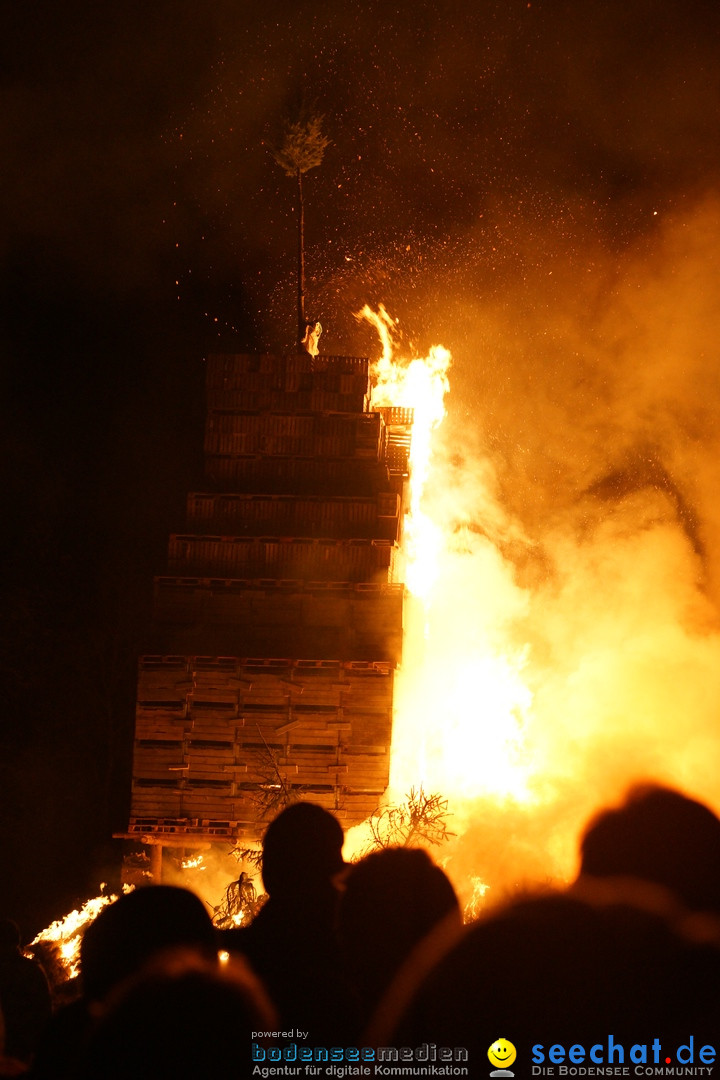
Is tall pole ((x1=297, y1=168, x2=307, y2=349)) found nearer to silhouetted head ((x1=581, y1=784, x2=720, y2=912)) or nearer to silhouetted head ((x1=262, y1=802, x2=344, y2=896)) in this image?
silhouetted head ((x1=262, y1=802, x2=344, y2=896))

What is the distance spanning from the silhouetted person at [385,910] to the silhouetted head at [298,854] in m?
0.14

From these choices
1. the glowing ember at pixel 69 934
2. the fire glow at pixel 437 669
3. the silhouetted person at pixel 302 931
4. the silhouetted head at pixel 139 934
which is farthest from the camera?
the fire glow at pixel 437 669

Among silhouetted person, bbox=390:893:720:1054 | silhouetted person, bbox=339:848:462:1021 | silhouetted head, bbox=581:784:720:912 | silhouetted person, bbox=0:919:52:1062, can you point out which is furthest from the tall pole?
silhouetted person, bbox=390:893:720:1054

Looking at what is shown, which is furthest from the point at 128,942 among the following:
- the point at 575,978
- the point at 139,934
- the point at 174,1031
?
the point at 575,978

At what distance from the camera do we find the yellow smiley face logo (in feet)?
8.31

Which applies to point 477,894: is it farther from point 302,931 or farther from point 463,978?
point 463,978

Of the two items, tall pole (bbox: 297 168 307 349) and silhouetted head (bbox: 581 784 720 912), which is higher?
tall pole (bbox: 297 168 307 349)

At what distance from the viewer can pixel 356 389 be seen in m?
16.2

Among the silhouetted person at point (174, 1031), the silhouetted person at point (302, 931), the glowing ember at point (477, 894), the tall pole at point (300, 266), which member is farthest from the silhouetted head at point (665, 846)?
the tall pole at point (300, 266)

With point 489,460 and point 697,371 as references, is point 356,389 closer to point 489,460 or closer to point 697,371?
point 489,460

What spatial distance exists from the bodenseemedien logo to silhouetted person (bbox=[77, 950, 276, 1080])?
0.70 m

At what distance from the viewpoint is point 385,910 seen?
124 inches

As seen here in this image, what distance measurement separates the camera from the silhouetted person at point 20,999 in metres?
4.12

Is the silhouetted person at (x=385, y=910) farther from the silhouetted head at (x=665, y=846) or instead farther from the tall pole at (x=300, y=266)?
the tall pole at (x=300, y=266)
